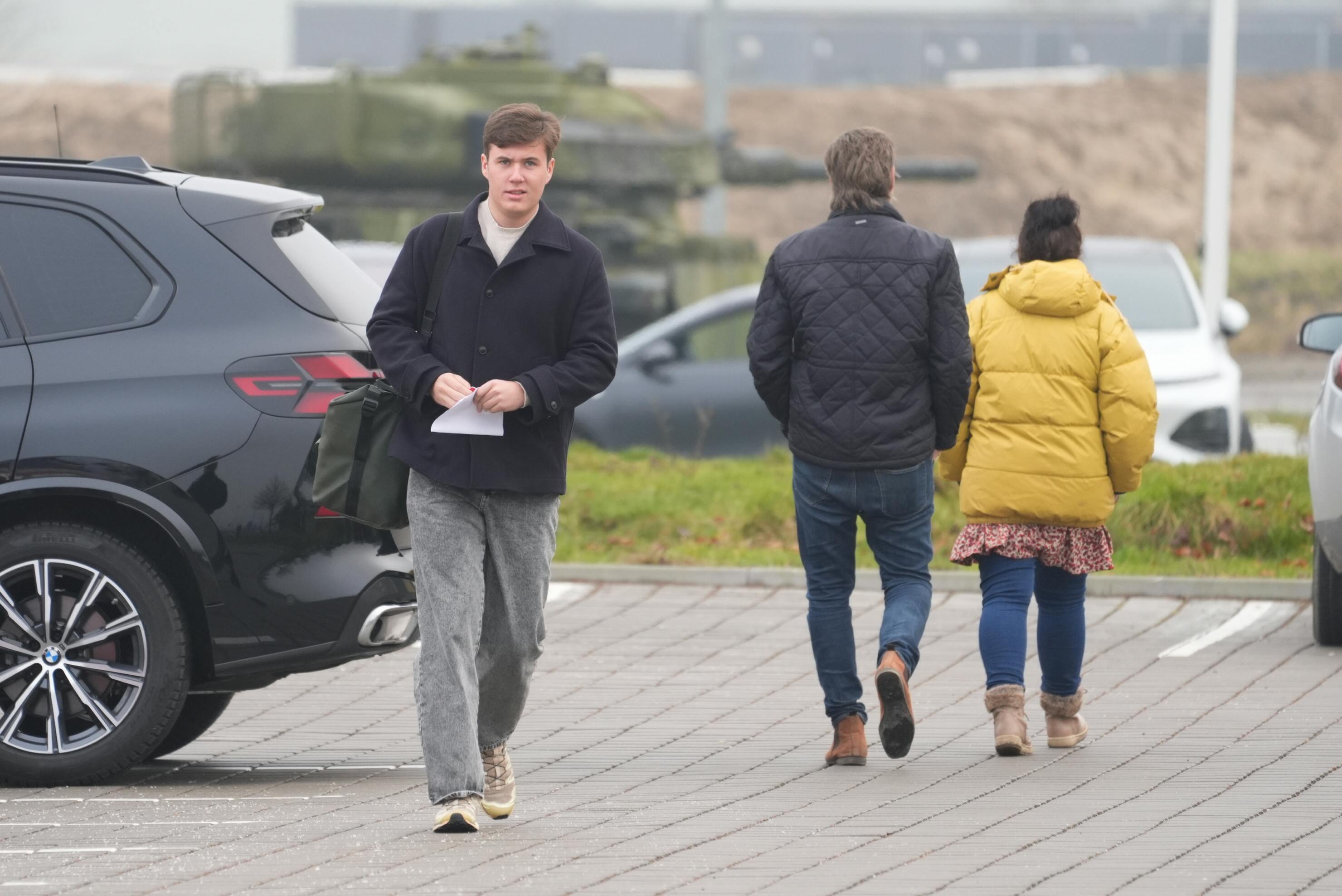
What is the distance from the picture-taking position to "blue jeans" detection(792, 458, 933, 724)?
6.63m

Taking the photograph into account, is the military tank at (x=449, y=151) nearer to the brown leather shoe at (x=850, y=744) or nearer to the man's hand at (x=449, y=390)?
the brown leather shoe at (x=850, y=744)

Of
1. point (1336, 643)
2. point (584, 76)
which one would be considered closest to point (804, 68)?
point (584, 76)

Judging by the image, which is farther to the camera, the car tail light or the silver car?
the silver car

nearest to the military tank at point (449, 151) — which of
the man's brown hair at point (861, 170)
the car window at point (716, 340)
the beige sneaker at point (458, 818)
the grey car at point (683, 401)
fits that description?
the car window at point (716, 340)

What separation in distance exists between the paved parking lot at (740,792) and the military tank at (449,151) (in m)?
19.2

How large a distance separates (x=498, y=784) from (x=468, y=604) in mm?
556

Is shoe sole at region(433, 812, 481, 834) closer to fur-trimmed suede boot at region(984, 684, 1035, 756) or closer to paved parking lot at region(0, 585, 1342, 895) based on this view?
paved parking lot at region(0, 585, 1342, 895)

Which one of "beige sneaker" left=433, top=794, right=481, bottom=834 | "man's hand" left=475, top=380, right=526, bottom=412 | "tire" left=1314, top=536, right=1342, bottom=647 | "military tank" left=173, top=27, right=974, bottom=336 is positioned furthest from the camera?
"military tank" left=173, top=27, right=974, bottom=336

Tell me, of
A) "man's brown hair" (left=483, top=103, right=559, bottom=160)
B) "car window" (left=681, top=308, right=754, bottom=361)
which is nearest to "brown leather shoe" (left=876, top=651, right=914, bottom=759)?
"man's brown hair" (left=483, top=103, right=559, bottom=160)

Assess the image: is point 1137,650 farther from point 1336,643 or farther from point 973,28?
point 973,28

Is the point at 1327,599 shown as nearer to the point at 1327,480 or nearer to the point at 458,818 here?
the point at 1327,480

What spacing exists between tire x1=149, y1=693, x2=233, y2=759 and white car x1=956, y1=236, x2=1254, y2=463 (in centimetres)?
706

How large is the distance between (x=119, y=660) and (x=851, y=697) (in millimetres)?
2184

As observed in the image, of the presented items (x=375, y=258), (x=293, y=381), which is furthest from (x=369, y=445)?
(x=375, y=258)
